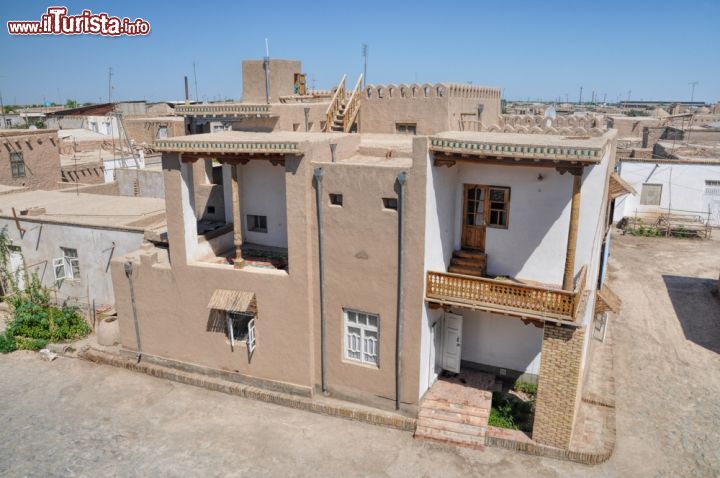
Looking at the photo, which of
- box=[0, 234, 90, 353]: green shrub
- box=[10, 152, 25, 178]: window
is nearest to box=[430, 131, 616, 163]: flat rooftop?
box=[0, 234, 90, 353]: green shrub

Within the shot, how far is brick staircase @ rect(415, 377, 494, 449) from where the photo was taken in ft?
44.5

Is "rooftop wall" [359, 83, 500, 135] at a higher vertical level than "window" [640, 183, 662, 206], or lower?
higher

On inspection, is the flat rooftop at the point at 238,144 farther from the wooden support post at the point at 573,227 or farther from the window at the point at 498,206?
the wooden support post at the point at 573,227

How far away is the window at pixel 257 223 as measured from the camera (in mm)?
17938

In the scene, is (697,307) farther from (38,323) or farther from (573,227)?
(38,323)

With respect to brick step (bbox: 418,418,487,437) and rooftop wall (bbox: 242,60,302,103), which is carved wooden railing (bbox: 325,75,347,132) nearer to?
rooftop wall (bbox: 242,60,302,103)

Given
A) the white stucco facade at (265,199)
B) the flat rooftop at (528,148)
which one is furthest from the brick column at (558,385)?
the white stucco facade at (265,199)

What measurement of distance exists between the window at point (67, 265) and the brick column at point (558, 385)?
1664 cm

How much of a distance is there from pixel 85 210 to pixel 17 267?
145 inches

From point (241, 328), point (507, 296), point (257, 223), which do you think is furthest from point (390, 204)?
point (257, 223)

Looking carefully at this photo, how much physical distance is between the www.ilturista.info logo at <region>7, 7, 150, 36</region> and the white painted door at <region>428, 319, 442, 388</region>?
61.9 feet

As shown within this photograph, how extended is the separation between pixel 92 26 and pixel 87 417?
1708 cm

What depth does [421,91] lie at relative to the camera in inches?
785

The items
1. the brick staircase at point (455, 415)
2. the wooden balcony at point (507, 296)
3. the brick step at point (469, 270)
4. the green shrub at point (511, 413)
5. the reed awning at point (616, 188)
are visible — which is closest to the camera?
the wooden balcony at point (507, 296)
